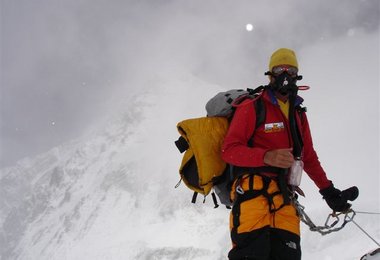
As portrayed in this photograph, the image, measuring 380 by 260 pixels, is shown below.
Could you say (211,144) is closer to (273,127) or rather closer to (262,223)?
(273,127)

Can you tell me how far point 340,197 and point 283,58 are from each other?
182 cm

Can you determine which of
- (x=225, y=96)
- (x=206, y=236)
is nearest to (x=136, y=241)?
(x=206, y=236)

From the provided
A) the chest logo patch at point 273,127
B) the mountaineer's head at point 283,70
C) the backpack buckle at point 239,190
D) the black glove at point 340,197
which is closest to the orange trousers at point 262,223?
the backpack buckle at point 239,190

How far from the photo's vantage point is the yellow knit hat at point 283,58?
16.3 ft

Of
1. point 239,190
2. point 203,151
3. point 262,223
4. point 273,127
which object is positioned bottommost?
point 262,223

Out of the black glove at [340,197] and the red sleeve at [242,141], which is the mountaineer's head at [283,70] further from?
the black glove at [340,197]

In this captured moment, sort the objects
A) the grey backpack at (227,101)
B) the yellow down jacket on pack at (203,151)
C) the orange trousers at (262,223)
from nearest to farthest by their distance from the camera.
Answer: the orange trousers at (262,223) → the yellow down jacket on pack at (203,151) → the grey backpack at (227,101)

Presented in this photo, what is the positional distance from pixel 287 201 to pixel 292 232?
320 mm

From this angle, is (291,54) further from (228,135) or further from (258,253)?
(258,253)

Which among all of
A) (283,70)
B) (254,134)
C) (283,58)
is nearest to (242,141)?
(254,134)

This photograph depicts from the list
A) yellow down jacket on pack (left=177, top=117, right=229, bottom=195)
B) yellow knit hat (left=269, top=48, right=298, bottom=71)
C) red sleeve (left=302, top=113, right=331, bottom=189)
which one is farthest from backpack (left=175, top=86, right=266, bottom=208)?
red sleeve (left=302, top=113, right=331, bottom=189)

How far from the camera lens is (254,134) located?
478 cm

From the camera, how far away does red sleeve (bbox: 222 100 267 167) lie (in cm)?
433

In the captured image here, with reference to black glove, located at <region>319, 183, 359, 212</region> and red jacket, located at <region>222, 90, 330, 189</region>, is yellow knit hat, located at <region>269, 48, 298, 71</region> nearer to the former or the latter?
red jacket, located at <region>222, 90, 330, 189</region>
